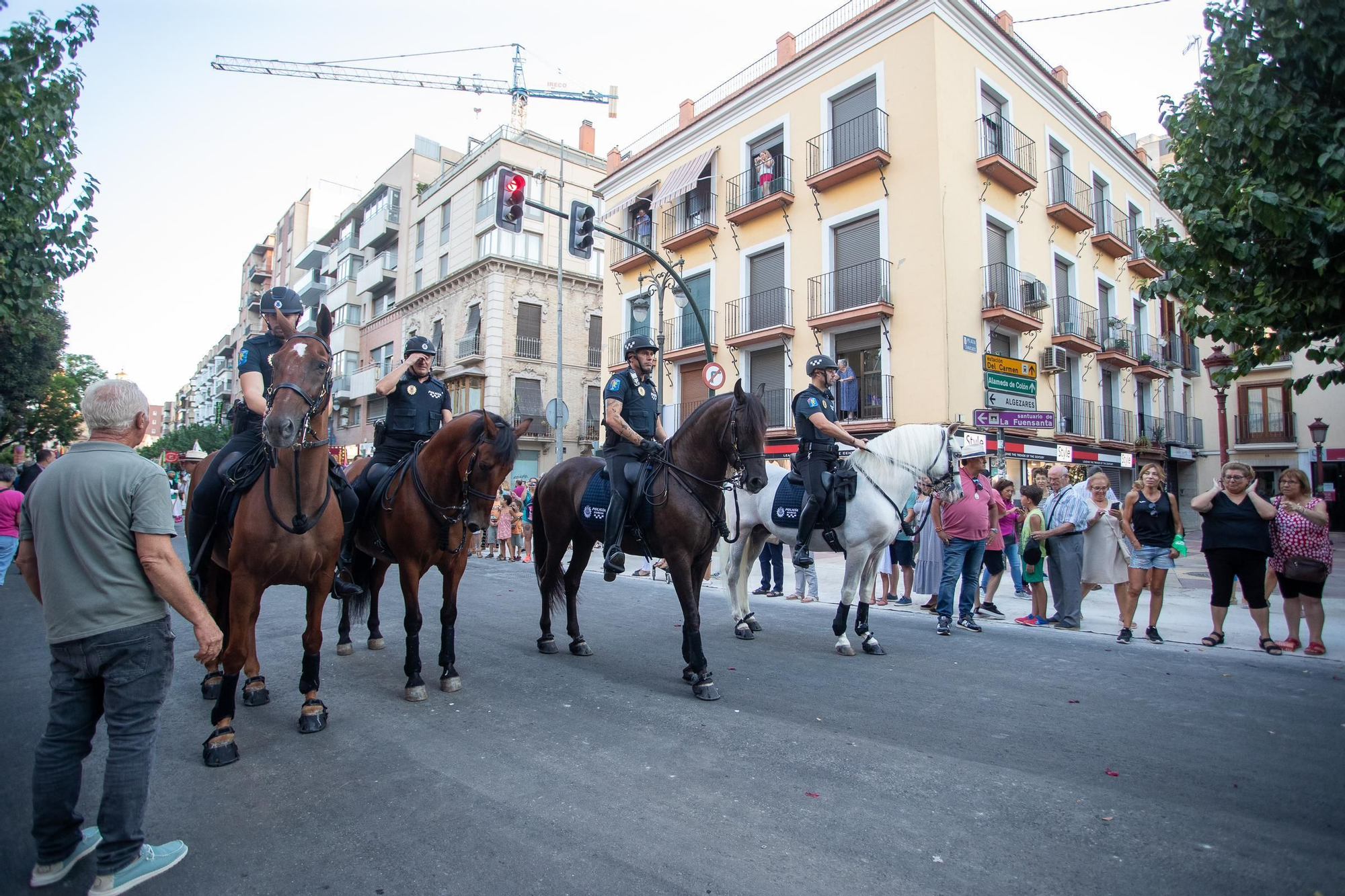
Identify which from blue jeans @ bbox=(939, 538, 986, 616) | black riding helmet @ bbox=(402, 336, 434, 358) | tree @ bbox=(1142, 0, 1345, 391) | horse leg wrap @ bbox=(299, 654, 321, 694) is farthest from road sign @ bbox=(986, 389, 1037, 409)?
horse leg wrap @ bbox=(299, 654, 321, 694)

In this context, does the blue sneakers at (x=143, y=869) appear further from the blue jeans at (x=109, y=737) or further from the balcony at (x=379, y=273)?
the balcony at (x=379, y=273)

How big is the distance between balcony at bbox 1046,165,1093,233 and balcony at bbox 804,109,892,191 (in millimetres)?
6145

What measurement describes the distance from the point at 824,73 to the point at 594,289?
1731 centimetres

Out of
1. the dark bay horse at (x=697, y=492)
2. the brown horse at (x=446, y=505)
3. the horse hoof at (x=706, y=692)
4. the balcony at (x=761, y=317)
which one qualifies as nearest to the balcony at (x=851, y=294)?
the balcony at (x=761, y=317)

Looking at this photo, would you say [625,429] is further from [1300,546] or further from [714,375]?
[714,375]

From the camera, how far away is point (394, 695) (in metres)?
5.25

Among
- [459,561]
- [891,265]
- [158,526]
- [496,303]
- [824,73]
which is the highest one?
[824,73]

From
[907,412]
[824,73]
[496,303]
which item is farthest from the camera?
[496,303]

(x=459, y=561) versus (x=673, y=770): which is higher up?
(x=459, y=561)

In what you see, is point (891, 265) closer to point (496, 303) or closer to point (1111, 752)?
point (1111, 752)

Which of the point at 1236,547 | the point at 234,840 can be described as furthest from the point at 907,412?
the point at 234,840

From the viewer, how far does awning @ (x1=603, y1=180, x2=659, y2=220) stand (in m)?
26.2

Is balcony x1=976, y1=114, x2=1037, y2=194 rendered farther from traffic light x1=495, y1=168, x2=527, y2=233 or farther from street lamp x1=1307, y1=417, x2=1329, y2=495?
street lamp x1=1307, y1=417, x2=1329, y2=495

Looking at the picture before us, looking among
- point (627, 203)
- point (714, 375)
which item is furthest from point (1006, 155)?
point (627, 203)
